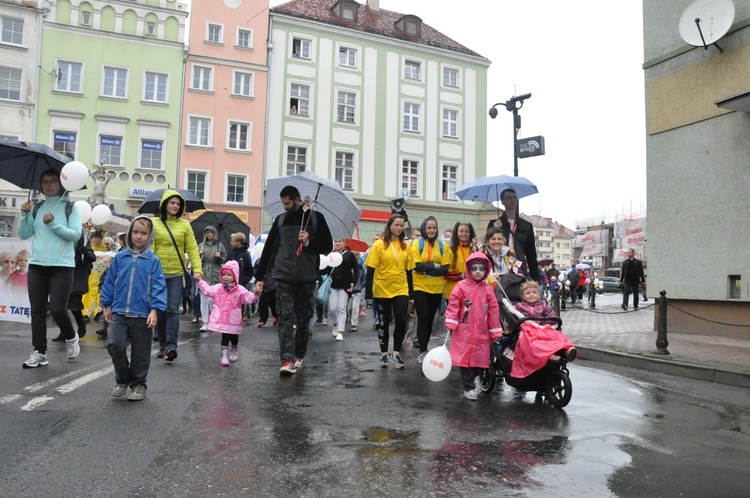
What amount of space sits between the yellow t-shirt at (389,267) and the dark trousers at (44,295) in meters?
3.35

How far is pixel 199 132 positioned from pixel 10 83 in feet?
29.9

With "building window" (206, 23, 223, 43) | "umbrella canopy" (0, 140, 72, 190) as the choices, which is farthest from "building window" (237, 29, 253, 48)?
"umbrella canopy" (0, 140, 72, 190)

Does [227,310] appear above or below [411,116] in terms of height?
below

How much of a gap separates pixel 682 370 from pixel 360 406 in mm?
4867

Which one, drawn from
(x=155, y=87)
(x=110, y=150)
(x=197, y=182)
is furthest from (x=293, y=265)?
(x=155, y=87)

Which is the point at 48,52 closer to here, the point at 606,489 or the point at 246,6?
the point at 246,6

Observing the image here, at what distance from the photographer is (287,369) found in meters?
6.44

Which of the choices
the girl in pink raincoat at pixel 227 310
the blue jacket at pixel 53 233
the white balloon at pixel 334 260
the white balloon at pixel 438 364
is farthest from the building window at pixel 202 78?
the white balloon at pixel 438 364

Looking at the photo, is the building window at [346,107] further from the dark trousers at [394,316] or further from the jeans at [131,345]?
the jeans at [131,345]

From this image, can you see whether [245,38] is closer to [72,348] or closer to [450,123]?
[450,123]

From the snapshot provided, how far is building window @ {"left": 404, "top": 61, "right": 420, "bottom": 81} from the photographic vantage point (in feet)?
122

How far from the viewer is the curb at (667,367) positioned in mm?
7152

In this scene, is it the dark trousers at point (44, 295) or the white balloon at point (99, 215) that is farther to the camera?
the white balloon at point (99, 215)

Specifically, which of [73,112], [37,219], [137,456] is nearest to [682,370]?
[137,456]
